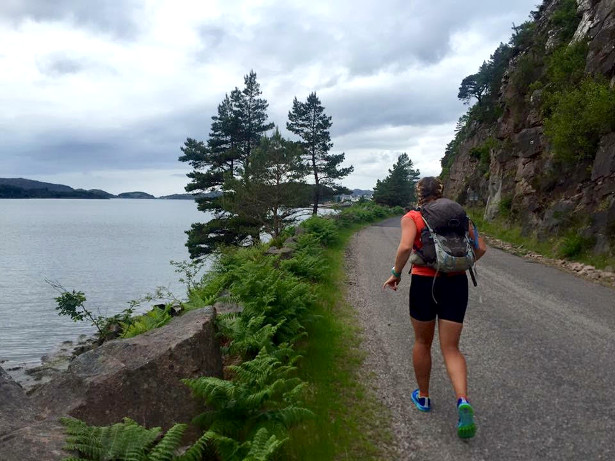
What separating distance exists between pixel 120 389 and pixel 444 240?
3.16 metres

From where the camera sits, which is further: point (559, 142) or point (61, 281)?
point (61, 281)

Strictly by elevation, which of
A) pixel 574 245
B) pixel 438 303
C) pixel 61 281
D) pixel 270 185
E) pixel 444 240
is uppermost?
pixel 270 185

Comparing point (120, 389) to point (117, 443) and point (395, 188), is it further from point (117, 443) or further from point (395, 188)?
point (395, 188)

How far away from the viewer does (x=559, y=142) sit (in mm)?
16422

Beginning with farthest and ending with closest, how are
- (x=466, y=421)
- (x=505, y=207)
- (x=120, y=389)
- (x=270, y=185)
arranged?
(x=270, y=185)
(x=505, y=207)
(x=466, y=421)
(x=120, y=389)

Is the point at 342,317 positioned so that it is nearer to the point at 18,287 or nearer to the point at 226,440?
the point at 226,440

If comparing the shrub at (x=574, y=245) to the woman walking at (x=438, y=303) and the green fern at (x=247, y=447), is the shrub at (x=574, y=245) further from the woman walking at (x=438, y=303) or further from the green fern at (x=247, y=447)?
the green fern at (x=247, y=447)

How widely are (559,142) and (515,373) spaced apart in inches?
546

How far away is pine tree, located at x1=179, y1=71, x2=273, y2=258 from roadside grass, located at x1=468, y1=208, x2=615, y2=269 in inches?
785

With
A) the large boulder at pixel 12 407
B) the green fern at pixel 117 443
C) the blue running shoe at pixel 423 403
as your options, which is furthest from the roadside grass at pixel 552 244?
the large boulder at pixel 12 407

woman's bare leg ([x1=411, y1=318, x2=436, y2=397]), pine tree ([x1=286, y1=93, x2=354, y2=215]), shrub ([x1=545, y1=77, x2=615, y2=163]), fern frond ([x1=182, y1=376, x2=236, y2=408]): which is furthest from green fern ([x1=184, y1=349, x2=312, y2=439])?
pine tree ([x1=286, y1=93, x2=354, y2=215])

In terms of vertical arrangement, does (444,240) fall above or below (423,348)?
above

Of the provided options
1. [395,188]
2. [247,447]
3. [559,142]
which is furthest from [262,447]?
[395,188]

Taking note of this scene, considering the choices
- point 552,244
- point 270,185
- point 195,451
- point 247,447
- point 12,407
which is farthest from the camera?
point 270,185
